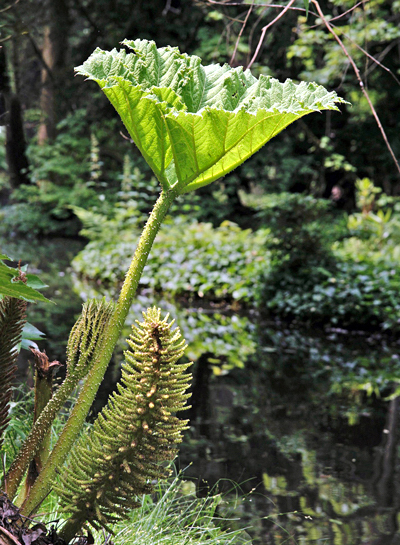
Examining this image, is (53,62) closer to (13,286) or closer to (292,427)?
(292,427)

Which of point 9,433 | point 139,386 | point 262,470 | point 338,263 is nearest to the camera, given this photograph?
point 139,386

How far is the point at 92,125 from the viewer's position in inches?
646

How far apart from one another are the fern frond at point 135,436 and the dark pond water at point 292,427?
2.74ft

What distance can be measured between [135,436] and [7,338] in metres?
0.45

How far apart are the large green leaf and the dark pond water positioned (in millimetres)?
1242

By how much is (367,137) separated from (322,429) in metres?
12.5

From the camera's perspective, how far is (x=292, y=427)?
384 centimetres

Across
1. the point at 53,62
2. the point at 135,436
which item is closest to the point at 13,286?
the point at 135,436

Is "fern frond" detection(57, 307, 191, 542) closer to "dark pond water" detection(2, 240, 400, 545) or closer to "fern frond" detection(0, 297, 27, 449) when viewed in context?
"fern frond" detection(0, 297, 27, 449)

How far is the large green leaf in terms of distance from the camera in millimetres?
1194

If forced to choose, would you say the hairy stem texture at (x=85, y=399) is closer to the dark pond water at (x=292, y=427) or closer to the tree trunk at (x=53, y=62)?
the dark pond water at (x=292, y=427)

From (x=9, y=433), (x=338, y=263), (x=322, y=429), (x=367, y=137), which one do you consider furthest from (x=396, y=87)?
(x=9, y=433)

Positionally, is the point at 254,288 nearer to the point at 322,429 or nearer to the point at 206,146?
the point at 322,429

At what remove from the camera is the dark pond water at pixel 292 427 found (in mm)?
2604
